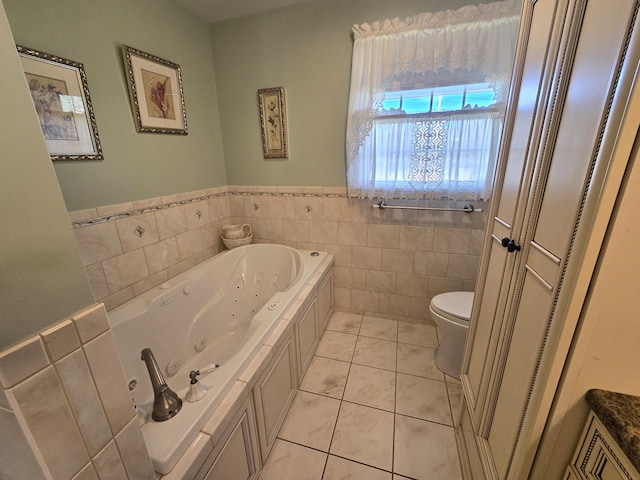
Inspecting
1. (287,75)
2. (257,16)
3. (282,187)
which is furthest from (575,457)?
(257,16)

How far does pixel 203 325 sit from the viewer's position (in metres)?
1.83

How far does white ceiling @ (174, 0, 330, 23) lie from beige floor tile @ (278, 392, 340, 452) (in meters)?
2.62

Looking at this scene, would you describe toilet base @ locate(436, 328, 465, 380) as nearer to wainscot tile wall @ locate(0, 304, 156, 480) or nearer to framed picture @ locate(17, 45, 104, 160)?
wainscot tile wall @ locate(0, 304, 156, 480)

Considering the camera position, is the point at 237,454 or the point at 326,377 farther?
the point at 326,377

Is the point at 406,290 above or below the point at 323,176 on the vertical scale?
below

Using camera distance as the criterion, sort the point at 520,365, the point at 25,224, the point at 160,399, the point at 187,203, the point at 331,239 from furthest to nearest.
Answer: the point at 331,239
the point at 187,203
the point at 160,399
the point at 520,365
the point at 25,224

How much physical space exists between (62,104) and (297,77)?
1417 mm

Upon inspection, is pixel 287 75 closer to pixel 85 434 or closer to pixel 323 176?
pixel 323 176

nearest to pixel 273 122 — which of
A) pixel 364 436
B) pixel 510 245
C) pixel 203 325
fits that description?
pixel 203 325

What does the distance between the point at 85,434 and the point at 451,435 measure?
156 centimetres

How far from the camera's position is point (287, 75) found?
2004 mm

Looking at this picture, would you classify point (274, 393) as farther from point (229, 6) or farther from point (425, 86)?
point (229, 6)

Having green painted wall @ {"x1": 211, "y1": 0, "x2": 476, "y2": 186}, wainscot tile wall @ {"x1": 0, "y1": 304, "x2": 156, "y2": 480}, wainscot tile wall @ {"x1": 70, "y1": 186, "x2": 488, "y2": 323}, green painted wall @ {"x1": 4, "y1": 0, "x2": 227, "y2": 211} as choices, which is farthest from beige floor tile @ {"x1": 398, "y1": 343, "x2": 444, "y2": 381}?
green painted wall @ {"x1": 4, "y1": 0, "x2": 227, "y2": 211}

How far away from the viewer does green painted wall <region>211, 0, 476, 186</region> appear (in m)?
1.83
